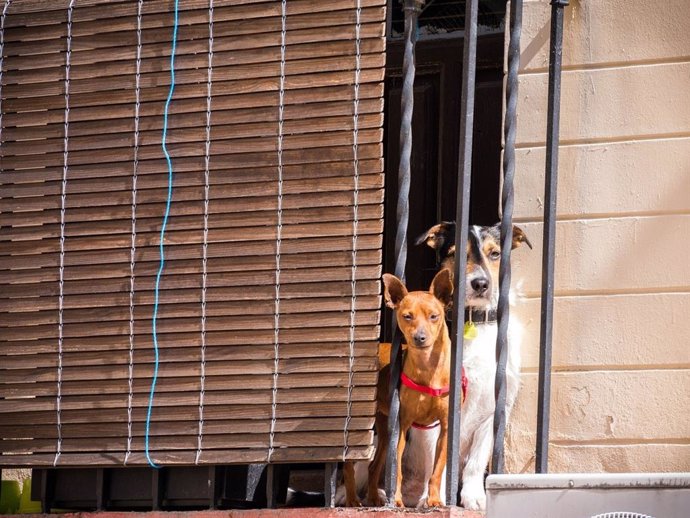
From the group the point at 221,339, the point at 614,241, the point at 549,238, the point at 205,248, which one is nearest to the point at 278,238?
the point at 205,248

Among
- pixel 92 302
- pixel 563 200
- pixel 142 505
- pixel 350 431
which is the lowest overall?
pixel 142 505

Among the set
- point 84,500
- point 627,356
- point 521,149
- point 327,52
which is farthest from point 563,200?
point 84,500

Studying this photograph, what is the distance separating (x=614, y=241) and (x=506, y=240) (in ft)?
2.14

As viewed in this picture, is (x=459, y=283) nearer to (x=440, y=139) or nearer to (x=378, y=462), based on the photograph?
(x=378, y=462)

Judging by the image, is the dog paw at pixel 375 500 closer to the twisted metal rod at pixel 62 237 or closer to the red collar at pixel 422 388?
the red collar at pixel 422 388

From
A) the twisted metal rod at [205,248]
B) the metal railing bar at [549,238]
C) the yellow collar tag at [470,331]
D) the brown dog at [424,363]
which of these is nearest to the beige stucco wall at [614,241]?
the yellow collar tag at [470,331]

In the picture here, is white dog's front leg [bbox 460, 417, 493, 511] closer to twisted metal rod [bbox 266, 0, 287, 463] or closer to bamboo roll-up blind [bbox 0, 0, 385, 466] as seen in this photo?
bamboo roll-up blind [bbox 0, 0, 385, 466]

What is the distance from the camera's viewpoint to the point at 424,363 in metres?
5.30

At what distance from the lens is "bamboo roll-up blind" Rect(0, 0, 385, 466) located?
17.2ft

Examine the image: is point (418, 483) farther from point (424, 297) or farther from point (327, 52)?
point (327, 52)

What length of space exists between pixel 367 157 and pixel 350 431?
3.26 feet

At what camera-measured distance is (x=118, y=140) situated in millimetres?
5543

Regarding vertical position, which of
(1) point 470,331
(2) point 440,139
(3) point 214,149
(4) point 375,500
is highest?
(2) point 440,139

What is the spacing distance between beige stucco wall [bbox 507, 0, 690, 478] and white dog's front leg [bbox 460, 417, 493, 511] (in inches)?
3.7
